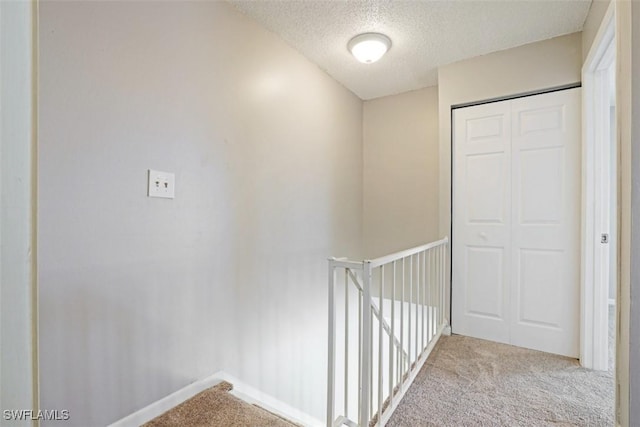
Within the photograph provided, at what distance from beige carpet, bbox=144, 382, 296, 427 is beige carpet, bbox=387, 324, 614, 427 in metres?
0.66

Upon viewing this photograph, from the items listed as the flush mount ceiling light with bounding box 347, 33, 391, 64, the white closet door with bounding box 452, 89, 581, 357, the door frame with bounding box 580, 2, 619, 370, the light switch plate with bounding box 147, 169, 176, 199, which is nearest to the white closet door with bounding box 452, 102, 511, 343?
the white closet door with bounding box 452, 89, 581, 357

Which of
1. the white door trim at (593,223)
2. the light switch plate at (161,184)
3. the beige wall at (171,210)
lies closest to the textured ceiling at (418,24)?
the beige wall at (171,210)

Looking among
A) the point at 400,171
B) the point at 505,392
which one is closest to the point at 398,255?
the point at 505,392

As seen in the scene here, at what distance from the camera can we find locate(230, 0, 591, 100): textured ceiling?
1.86m

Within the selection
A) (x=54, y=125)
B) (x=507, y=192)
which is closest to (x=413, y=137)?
(x=507, y=192)

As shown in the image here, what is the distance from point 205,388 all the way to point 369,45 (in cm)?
242

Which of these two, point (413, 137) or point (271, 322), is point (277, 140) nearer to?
point (271, 322)

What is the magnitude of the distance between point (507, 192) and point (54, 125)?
2746 millimetres

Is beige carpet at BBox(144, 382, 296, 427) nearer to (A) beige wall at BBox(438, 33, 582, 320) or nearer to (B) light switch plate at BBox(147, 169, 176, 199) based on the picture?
(B) light switch plate at BBox(147, 169, 176, 199)

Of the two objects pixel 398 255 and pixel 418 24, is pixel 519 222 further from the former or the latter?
pixel 418 24

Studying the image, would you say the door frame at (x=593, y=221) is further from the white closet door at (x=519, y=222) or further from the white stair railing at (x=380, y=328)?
the white stair railing at (x=380, y=328)

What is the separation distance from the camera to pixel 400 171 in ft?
10.3

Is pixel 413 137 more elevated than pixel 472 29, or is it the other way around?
pixel 472 29

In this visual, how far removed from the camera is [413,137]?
305cm
